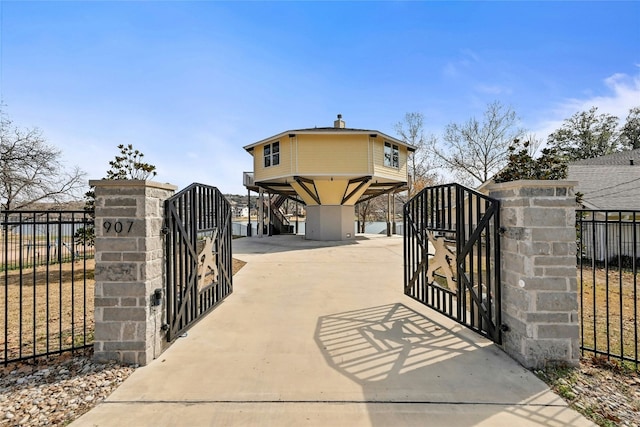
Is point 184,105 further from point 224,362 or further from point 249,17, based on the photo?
point 224,362

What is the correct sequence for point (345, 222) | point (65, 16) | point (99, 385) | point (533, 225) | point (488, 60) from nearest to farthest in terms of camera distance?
point (99, 385) → point (533, 225) → point (65, 16) → point (488, 60) → point (345, 222)

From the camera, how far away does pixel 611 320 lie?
4648mm

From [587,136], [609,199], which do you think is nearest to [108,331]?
[609,199]

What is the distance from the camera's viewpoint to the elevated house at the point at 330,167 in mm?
13836

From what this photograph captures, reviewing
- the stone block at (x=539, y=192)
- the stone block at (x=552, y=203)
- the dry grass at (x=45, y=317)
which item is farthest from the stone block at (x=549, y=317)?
the dry grass at (x=45, y=317)

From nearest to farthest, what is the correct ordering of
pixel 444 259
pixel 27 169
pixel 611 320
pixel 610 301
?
1. pixel 444 259
2. pixel 611 320
3. pixel 610 301
4. pixel 27 169

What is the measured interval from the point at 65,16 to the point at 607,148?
3888cm

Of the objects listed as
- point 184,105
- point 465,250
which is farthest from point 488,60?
point 184,105

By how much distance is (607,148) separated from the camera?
26.7 metres

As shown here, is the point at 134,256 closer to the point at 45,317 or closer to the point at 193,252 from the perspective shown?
the point at 193,252

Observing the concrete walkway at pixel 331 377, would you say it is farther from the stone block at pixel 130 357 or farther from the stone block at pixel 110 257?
the stone block at pixel 110 257

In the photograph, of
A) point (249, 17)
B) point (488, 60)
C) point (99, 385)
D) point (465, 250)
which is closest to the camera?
point (99, 385)

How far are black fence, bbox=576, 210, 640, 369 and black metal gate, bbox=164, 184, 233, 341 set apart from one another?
13.9 ft

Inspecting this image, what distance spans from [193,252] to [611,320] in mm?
6734
